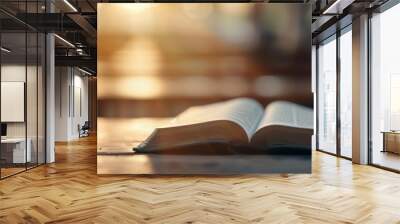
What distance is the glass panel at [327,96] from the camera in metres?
9.44

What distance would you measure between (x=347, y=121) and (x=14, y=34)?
7288mm

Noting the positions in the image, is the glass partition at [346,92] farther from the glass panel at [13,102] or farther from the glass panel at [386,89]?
the glass panel at [13,102]

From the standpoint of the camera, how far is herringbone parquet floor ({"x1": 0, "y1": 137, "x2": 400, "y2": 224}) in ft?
12.3

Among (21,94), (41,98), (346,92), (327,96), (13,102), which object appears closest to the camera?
(13,102)

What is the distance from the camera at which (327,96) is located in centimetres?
997

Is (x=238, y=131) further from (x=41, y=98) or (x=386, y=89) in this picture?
(x=41, y=98)

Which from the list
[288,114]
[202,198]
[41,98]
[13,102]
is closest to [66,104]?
[41,98]

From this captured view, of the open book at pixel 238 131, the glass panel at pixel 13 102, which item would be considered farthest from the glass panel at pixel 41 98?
the open book at pixel 238 131

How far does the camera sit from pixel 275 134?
5996 mm

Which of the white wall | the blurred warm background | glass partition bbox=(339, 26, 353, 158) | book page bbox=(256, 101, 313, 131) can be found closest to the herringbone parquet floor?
book page bbox=(256, 101, 313, 131)

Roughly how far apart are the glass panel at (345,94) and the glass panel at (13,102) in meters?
6.95

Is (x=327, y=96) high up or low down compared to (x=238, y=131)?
up

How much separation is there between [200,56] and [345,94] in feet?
14.4

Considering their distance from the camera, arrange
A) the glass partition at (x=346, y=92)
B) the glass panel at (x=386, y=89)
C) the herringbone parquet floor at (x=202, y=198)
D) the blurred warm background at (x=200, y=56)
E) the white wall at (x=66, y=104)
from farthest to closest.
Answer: the white wall at (x=66, y=104) → the glass partition at (x=346, y=92) → the glass panel at (x=386, y=89) → the blurred warm background at (x=200, y=56) → the herringbone parquet floor at (x=202, y=198)
